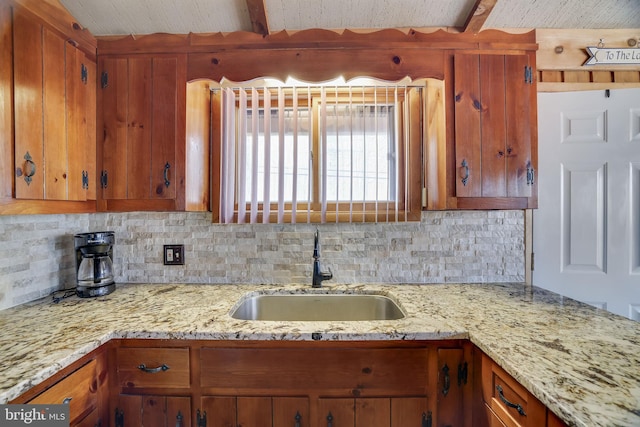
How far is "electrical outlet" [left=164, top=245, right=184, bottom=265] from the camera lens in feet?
5.98

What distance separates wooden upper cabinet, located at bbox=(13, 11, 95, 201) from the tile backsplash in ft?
1.45

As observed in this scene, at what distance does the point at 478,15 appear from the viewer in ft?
4.91

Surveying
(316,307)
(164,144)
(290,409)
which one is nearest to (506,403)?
(290,409)

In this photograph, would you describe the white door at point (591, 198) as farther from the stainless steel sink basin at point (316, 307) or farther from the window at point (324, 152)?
the stainless steel sink basin at point (316, 307)

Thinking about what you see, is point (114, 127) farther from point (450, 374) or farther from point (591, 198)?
point (591, 198)

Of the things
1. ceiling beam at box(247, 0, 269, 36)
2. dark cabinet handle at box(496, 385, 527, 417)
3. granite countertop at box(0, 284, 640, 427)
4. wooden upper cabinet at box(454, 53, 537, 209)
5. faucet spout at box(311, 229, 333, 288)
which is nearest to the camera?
granite countertop at box(0, 284, 640, 427)

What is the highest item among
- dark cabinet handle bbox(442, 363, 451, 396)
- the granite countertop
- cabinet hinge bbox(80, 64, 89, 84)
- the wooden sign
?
the wooden sign

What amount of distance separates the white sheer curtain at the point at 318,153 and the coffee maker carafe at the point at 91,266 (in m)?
0.63

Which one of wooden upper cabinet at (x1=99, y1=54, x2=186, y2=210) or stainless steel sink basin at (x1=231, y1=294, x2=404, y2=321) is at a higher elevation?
wooden upper cabinet at (x1=99, y1=54, x2=186, y2=210)

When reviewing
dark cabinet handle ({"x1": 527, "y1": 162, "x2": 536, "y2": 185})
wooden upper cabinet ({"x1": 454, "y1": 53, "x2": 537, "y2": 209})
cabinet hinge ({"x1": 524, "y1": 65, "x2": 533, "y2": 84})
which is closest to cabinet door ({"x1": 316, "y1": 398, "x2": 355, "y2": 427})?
wooden upper cabinet ({"x1": 454, "y1": 53, "x2": 537, "y2": 209})

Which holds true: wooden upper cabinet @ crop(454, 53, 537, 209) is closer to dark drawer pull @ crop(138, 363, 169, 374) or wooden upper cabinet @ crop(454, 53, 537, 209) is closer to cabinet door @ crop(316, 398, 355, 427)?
cabinet door @ crop(316, 398, 355, 427)

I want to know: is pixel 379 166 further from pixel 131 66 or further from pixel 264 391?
pixel 131 66

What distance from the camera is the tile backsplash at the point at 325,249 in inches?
70.6

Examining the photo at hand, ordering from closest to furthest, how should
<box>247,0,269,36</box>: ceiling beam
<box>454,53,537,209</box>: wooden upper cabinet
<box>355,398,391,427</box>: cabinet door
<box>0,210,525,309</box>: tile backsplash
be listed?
<box>355,398,391,427</box>: cabinet door
<box>247,0,269,36</box>: ceiling beam
<box>454,53,537,209</box>: wooden upper cabinet
<box>0,210,525,309</box>: tile backsplash
